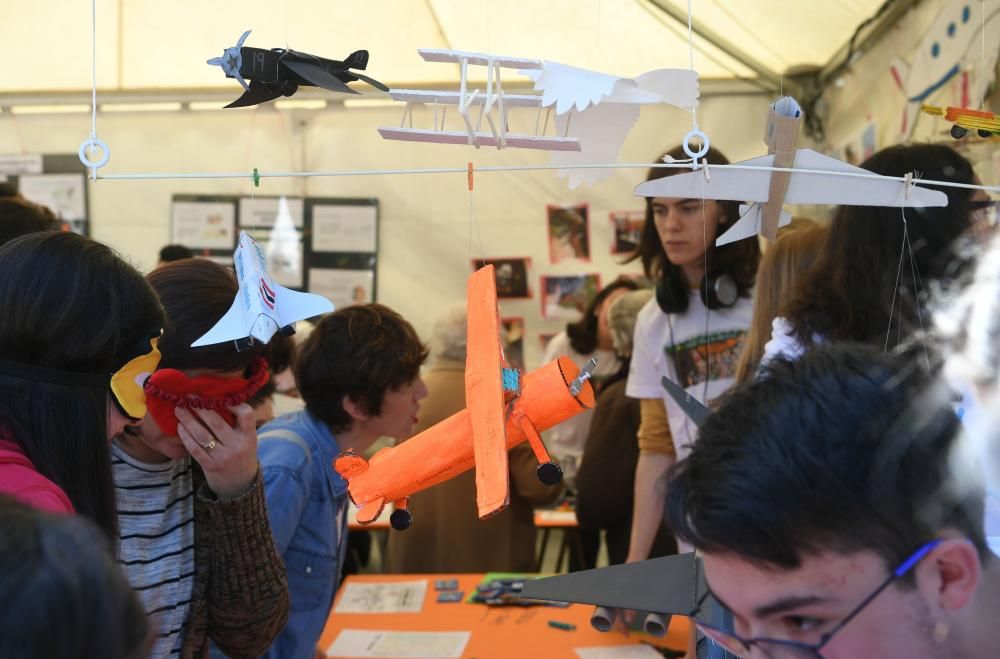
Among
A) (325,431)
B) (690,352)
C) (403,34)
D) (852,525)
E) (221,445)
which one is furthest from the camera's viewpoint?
(403,34)

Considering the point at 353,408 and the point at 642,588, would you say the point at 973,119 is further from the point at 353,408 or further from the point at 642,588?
the point at 353,408

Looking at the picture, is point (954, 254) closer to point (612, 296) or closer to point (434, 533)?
point (434, 533)

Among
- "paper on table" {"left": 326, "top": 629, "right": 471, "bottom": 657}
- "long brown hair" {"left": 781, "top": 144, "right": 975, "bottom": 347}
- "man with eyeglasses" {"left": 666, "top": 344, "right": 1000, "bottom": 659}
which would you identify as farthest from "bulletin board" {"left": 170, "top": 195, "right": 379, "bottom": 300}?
"man with eyeglasses" {"left": 666, "top": 344, "right": 1000, "bottom": 659}

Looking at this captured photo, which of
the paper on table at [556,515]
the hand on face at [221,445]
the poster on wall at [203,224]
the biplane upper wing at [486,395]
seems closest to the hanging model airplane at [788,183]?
the biplane upper wing at [486,395]

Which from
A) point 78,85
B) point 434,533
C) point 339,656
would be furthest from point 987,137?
point 78,85

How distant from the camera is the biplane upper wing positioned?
2.88ft

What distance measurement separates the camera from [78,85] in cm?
420

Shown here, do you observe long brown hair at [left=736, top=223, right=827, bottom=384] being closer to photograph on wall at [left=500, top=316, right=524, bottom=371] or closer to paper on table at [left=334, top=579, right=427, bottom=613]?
paper on table at [left=334, top=579, right=427, bottom=613]

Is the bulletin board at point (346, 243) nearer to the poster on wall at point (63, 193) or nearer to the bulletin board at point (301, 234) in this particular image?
the bulletin board at point (301, 234)

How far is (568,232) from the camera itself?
431cm

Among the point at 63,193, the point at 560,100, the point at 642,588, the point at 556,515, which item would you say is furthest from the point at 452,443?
the point at 63,193

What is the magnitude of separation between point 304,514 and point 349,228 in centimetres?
278

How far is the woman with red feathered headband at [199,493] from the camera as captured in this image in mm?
1327

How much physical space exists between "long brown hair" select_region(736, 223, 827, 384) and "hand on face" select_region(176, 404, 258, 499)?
32.1 inches
